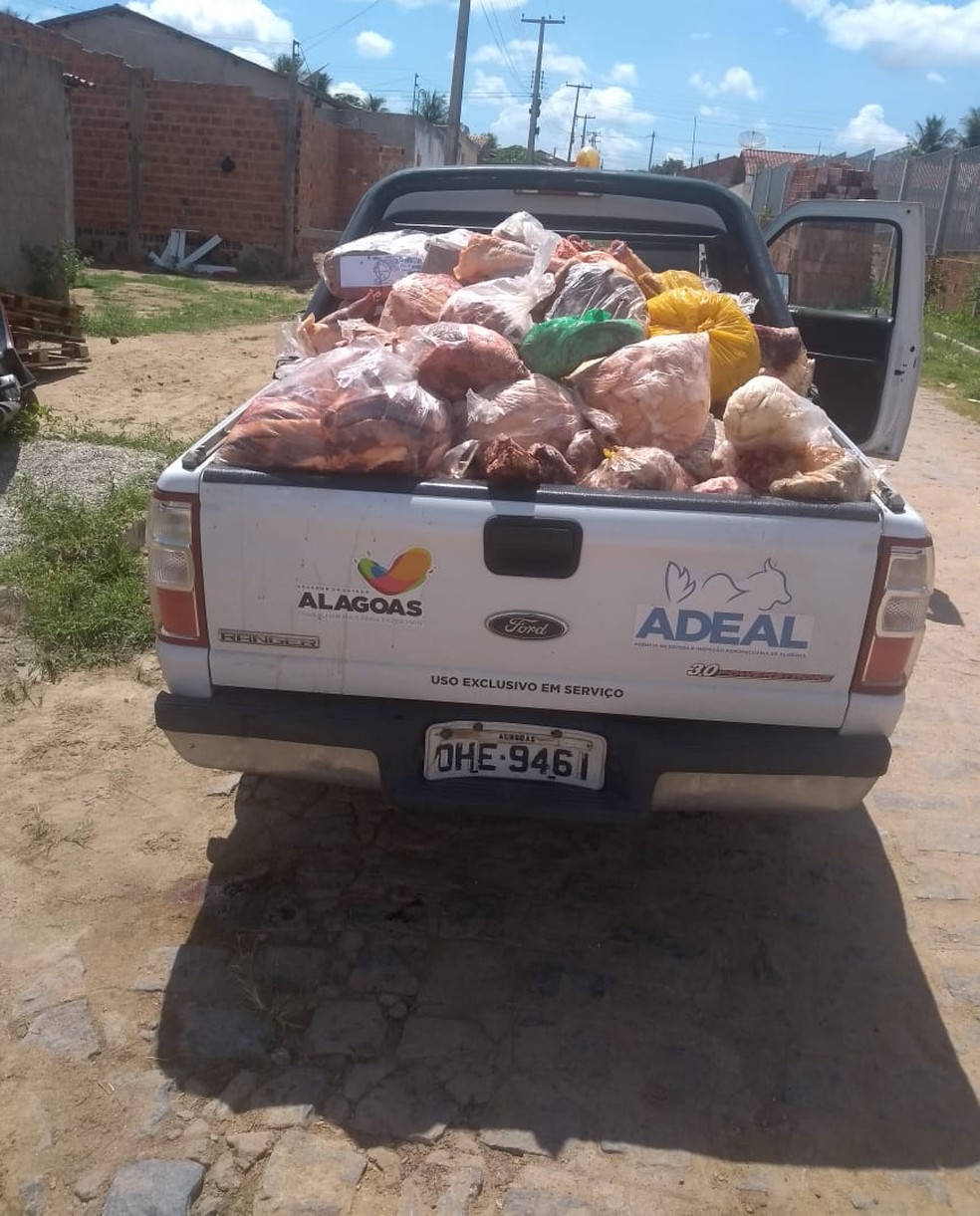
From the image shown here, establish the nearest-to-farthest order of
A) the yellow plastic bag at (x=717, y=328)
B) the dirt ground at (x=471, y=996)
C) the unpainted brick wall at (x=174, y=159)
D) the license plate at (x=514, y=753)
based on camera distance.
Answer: the dirt ground at (x=471, y=996) < the license plate at (x=514, y=753) < the yellow plastic bag at (x=717, y=328) < the unpainted brick wall at (x=174, y=159)

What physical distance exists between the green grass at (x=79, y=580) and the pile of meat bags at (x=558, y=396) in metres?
1.55

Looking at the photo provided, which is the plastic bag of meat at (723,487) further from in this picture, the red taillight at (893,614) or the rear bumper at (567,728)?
the rear bumper at (567,728)

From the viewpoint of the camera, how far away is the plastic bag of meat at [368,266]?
4273 millimetres

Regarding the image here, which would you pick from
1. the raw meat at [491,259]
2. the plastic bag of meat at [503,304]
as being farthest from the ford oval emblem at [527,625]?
the raw meat at [491,259]

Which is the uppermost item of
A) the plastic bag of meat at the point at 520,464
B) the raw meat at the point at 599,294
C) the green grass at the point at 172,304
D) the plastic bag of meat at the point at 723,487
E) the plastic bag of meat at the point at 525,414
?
the raw meat at the point at 599,294

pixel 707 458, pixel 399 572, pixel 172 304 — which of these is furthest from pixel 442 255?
pixel 172 304

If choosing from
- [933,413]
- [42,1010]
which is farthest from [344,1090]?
[933,413]

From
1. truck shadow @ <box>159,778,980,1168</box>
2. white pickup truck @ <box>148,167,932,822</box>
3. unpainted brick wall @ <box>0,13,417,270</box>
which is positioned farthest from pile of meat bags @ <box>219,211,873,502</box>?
unpainted brick wall @ <box>0,13,417,270</box>

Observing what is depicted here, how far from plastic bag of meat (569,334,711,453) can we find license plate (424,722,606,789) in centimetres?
89

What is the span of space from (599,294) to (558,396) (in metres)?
0.84

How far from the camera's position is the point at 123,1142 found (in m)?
2.34

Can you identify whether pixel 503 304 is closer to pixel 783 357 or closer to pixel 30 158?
pixel 783 357

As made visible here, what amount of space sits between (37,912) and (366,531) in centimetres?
150

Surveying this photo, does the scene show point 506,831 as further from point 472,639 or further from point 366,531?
point 366,531
